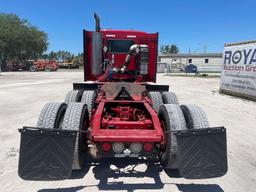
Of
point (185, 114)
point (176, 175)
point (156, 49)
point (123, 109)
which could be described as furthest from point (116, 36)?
point (176, 175)

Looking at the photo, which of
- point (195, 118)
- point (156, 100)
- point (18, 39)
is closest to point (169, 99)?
point (156, 100)

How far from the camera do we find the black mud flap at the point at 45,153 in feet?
11.5

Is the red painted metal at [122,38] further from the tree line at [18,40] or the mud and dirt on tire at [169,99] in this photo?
the tree line at [18,40]

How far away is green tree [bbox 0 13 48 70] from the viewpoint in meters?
50.8

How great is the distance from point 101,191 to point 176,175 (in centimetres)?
127

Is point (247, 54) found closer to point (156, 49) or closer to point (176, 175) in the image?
point (156, 49)

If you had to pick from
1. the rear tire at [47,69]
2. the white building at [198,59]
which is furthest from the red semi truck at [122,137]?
the white building at [198,59]

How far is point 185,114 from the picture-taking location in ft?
14.9

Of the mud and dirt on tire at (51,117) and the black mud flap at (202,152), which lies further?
the mud and dirt on tire at (51,117)

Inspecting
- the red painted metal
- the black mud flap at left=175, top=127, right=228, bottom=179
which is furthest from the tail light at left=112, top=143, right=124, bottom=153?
the red painted metal

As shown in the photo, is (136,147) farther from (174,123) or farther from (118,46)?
(118,46)

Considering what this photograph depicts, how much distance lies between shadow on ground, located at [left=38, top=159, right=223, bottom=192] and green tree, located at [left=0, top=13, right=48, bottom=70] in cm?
5004

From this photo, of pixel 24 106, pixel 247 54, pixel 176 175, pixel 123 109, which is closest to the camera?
pixel 176 175

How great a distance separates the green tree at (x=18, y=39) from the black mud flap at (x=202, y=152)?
51.4m
